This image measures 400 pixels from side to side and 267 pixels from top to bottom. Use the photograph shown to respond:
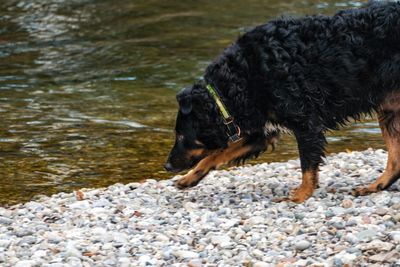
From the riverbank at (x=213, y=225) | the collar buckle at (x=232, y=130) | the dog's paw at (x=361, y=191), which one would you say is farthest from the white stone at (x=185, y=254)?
the dog's paw at (x=361, y=191)

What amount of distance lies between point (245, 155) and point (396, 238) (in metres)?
2.21

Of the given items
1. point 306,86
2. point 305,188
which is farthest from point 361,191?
point 306,86

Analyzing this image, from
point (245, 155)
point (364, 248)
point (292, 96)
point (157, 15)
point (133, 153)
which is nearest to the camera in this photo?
point (364, 248)

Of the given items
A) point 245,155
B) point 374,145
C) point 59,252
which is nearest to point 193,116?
point 245,155

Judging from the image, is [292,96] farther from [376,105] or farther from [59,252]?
[59,252]

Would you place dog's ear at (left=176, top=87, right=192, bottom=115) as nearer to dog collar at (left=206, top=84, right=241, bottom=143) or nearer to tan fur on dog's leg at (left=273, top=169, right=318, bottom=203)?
dog collar at (left=206, top=84, right=241, bottom=143)

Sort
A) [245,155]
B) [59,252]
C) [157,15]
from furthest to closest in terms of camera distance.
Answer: [157,15]
[245,155]
[59,252]

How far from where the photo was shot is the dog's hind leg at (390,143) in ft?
22.1

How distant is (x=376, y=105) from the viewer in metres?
6.75

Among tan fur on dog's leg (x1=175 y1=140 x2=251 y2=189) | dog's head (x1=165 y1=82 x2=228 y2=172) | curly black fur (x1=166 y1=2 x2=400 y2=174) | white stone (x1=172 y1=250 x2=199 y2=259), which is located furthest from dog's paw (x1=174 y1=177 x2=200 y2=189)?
white stone (x1=172 y1=250 x2=199 y2=259)

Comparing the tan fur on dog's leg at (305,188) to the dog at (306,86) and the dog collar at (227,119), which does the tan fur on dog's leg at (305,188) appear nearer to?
the dog at (306,86)

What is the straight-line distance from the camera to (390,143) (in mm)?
6887

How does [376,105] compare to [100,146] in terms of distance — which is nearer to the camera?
[376,105]

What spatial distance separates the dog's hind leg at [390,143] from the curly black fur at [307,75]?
0.34 feet
